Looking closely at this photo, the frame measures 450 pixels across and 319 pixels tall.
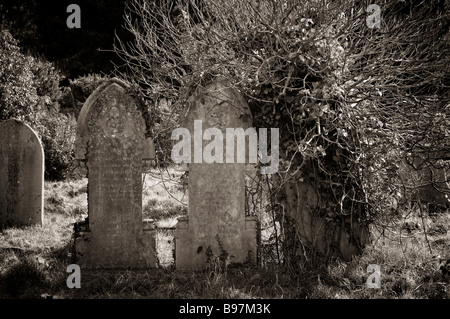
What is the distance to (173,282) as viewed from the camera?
14.8ft

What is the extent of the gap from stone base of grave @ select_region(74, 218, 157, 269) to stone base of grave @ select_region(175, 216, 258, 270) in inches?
12.7

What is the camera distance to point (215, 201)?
5172mm

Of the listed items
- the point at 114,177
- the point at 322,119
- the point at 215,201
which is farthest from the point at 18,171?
the point at 322,119

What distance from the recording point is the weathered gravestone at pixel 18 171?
6.86m

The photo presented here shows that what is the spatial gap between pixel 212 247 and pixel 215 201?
0.52 meters

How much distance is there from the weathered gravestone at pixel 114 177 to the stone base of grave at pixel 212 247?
34cm

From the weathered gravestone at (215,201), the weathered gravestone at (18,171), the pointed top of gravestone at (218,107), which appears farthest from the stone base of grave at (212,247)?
the weathered gravestone at (18,171)

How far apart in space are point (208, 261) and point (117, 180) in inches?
54.5

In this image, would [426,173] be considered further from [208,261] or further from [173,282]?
[173,282]

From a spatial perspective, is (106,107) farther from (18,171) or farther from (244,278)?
(18,171)

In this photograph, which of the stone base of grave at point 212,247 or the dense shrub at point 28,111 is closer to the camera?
the stone base of grave at point 212,247

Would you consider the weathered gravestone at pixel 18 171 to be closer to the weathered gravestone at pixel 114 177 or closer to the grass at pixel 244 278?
the grass at pixel 244 278

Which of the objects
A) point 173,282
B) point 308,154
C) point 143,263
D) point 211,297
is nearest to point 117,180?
point 143,263

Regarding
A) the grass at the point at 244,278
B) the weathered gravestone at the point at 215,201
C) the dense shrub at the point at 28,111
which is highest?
the dense shrub at the point at 28,111
